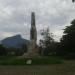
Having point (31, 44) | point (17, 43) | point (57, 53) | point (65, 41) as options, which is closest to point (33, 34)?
point (31, 44)

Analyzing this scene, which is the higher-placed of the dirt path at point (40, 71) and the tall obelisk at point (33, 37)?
the tall obelisk at point (33, 37)

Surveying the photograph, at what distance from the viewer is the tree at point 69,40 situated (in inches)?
2454

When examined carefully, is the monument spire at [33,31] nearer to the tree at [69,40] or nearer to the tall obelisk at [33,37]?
the tall obelisk at [33,37]

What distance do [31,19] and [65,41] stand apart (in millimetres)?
12275

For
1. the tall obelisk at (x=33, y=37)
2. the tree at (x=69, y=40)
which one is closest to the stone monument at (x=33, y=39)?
the tall obelisk at (x=33, y=37)

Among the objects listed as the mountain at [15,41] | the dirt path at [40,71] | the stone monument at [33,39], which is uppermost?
the mountain at [15,41]

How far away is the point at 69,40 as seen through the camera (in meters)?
62.8

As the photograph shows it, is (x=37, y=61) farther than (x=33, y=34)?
No

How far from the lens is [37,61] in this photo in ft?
125

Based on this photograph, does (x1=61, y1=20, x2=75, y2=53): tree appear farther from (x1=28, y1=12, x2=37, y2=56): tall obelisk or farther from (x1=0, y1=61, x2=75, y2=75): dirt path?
(x1=0, y1=61, x2=75, y2=75): dirt path

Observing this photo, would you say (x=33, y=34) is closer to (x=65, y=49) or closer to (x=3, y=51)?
(x=65, y=49)

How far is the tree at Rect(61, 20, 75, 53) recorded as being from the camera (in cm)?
6234

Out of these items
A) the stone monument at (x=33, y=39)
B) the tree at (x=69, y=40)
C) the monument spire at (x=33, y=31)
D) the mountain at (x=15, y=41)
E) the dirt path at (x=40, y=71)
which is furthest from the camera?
the mountain at (x=15, y=41)

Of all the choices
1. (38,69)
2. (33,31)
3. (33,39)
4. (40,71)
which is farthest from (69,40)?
(40,71)
